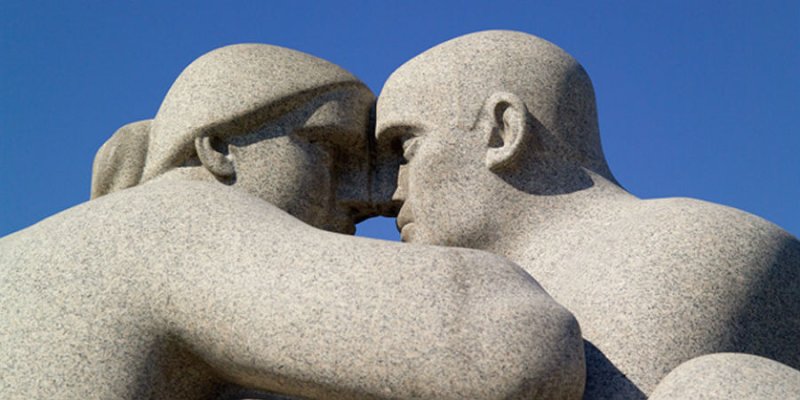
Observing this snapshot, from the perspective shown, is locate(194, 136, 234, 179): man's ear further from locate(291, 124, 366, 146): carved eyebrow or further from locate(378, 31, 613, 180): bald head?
locate(378, 31, 613, 180): bald head

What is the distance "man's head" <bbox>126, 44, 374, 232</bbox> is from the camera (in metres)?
6.75

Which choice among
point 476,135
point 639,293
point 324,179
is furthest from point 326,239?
point 324,179

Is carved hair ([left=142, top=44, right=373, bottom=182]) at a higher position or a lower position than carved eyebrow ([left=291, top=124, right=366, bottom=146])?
higher

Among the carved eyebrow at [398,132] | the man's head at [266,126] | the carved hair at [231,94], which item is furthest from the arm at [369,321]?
the carved hair at [231,94]

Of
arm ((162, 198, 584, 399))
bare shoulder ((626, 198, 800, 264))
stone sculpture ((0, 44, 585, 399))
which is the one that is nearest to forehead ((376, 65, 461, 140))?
bare shoulder ((626, 198, 800, 264))

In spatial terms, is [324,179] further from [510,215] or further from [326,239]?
[326,239]

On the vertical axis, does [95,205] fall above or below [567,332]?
above

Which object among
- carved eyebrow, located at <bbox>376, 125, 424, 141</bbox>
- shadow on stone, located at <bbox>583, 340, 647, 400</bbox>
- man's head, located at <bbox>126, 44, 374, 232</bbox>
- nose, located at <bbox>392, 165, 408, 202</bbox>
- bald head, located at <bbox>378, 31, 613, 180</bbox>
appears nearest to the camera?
shadow on stone, located at <bbox>583, 340, 647, 400</bbox>

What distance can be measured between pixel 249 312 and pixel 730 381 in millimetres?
1868

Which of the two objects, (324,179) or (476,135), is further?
(324,179)

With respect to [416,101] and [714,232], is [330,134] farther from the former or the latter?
[714,232]

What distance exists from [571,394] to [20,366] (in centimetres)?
225

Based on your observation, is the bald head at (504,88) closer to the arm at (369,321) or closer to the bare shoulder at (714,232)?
the bare shoulder at (714,232)

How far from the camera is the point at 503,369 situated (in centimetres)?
409
